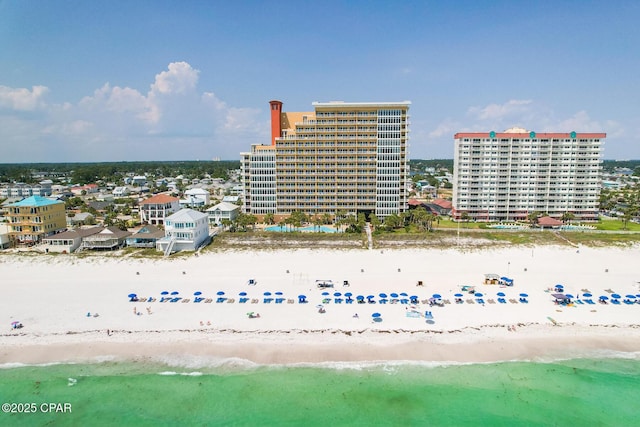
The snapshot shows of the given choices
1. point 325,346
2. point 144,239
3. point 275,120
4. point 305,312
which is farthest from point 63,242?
point 325,346

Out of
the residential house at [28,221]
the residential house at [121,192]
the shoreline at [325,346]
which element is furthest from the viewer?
the residential house at [121,192]

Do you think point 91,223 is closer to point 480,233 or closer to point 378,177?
point 378,177

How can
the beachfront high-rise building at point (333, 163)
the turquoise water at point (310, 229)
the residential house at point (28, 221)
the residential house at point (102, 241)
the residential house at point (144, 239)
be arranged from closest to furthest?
the residential house at point (102, 241), the residential house at point (144, 239), the residential house at point (28, 221), the turquoise water at point (310, 229), the beachfront high-rise building at point (333, 163)

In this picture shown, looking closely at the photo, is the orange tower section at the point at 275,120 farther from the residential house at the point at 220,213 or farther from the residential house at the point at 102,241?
the residential house at the point at 102,241

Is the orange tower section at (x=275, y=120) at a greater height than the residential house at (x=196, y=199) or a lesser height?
greater

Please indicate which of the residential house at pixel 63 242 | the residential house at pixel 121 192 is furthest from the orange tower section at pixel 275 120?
the residential house at pixel 121 192

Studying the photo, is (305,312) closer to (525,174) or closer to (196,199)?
(525,174)

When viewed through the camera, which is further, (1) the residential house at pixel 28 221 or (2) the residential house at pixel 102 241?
(1) the residential house at pixel 28 221
